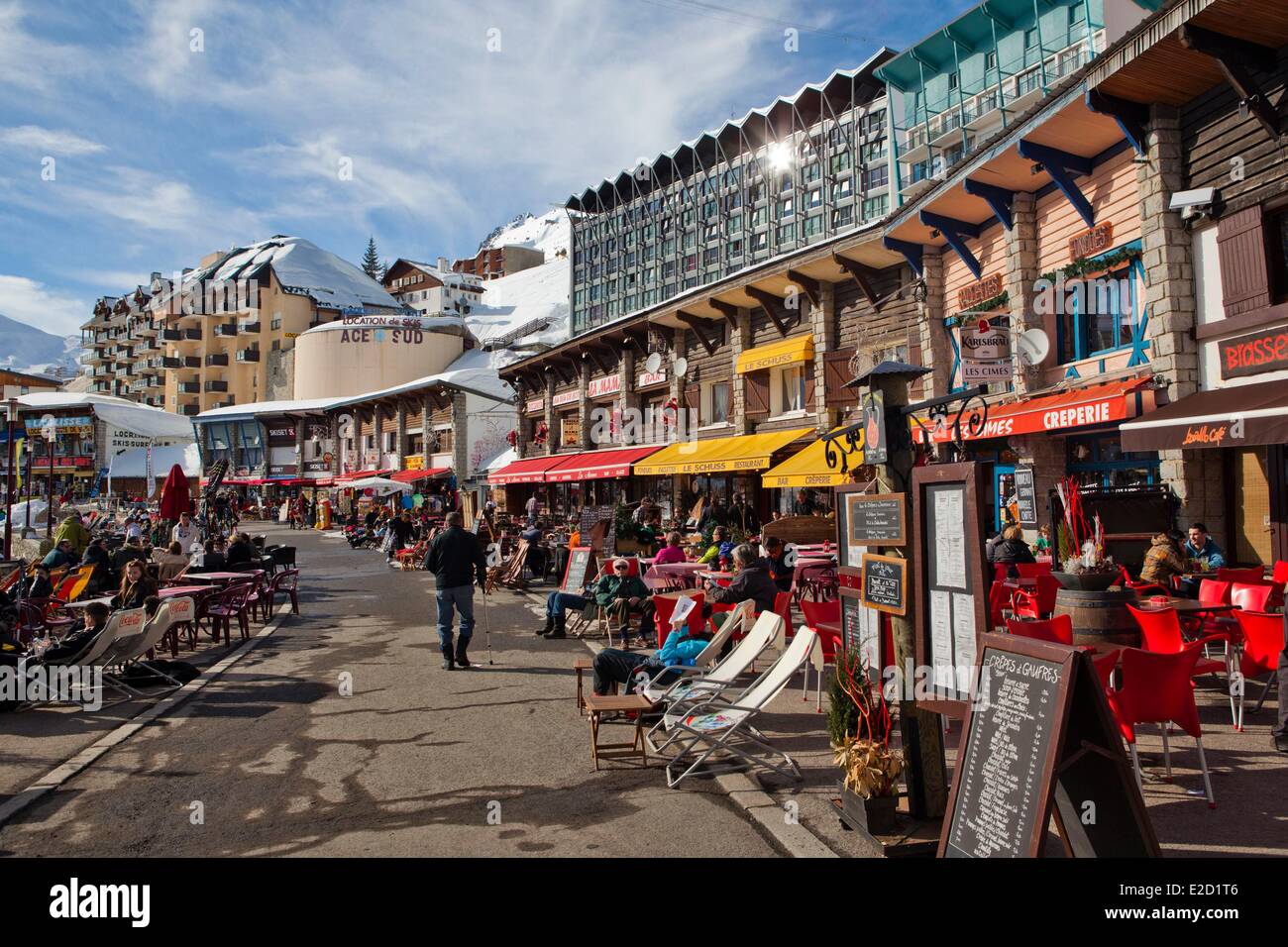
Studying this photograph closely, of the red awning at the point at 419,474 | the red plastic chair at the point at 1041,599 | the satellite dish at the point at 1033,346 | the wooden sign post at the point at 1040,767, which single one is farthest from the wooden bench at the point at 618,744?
the red awning at the point at 419,474

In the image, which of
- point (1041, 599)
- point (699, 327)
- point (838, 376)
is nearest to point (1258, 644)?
point (1041, 599)

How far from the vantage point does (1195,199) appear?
9.59 metres

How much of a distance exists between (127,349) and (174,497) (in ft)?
327

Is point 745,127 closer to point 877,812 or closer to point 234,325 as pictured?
point 234,325

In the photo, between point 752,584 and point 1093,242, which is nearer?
point 752,584

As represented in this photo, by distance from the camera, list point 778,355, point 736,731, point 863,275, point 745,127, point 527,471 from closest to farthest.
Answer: point 736,731 < point 863,275 < point 778,355 < point 527,471 < point 745,127

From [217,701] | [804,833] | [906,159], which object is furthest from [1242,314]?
[906,159]

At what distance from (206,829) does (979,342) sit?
11.6 metres

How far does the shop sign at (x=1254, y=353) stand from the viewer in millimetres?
8805

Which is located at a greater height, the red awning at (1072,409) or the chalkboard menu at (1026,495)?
the red awning at (1072,409)

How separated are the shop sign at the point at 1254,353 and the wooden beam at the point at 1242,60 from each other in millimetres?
2187

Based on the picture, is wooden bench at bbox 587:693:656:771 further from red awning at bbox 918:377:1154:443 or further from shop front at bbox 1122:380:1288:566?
shop front at bbox 1122:380:1288:566

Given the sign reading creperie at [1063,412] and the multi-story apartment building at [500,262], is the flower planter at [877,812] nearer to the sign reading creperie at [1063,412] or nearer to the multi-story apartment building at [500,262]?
the sign reading creperie at [1063,412]

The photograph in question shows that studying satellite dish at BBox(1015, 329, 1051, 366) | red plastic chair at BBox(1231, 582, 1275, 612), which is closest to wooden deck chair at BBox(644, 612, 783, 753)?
red plastic chair at BBox(1231, 582, 1275, 612)
